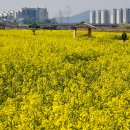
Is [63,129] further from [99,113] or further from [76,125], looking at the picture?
[99,113]

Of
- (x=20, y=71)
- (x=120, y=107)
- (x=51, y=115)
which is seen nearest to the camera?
(x=51, y=115)

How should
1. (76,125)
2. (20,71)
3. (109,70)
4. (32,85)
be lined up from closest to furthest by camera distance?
(76,125)
(32,85)
(20,71)
(109,70)

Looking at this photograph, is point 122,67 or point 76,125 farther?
point 122,67

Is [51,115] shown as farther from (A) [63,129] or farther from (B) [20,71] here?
(B) [20,71]

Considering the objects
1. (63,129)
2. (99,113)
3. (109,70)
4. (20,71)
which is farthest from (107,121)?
(109,70)

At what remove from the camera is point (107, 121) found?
28.5ft

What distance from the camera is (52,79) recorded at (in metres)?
15.0

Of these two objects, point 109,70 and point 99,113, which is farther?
point 109,70

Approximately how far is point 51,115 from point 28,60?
34.2ft

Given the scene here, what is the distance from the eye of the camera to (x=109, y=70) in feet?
57.6

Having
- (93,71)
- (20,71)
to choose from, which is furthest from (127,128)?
(93,71)

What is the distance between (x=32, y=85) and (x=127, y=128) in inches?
238

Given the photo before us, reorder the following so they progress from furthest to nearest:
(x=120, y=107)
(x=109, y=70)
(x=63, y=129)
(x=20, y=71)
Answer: (x=109, y=70) < (x=20, y=71) < (x=120, y=107) < (x=63, y=129)

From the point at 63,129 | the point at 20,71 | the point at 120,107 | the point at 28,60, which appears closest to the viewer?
the point at 63,129
